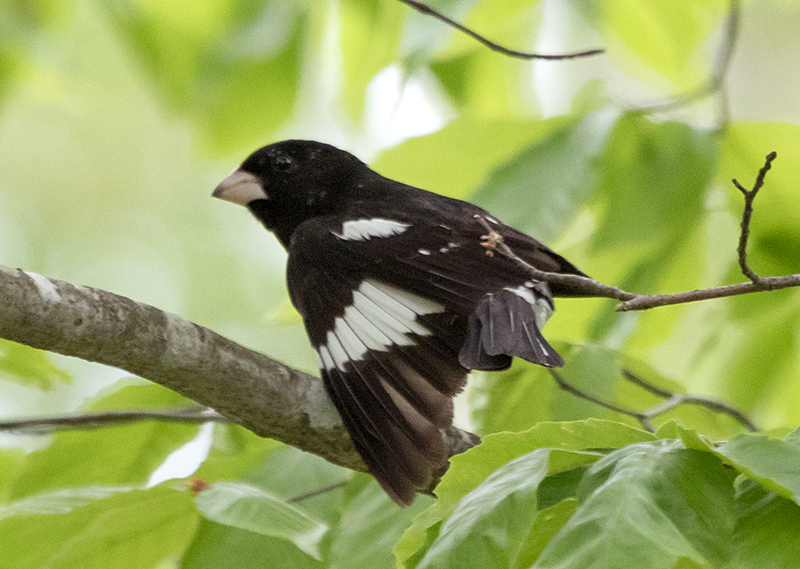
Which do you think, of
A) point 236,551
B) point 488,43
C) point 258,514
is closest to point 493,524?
point 258,514

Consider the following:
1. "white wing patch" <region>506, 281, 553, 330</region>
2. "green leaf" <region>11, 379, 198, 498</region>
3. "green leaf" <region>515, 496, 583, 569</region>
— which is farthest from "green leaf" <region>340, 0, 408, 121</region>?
"green leaf" <region>515, 496, 583, 569</region>

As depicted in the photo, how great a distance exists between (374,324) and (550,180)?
45 centimetres

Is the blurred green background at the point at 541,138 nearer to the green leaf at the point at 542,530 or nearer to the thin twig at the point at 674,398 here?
the thin twig at the point at 674,398

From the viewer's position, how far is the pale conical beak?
159 centimetres

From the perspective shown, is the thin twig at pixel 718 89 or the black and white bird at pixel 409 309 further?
the thin twig at pixel 718 89

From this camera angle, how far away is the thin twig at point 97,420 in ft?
3.51

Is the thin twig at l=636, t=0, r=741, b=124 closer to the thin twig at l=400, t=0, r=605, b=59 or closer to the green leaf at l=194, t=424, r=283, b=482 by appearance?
the thin twig at l=400, t=0, r=605, b=59


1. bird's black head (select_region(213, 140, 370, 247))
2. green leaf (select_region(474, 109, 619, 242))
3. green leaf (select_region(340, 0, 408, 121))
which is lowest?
green leaf (select_region(474, 109, 619, 242))

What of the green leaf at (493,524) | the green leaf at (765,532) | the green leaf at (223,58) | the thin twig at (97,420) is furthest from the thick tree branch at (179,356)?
the green leaf at (223,58)

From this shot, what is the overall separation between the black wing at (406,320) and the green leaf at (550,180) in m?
0.09

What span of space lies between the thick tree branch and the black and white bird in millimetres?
55

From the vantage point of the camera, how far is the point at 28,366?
3.61 feet

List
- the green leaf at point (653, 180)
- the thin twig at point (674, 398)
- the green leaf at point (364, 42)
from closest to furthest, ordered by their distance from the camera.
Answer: the thin twig at point (674, 398), the green leaf at point (653, 180), the green leaf at point (364, 42)

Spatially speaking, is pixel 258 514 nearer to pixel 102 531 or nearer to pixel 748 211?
pixel 102 531
